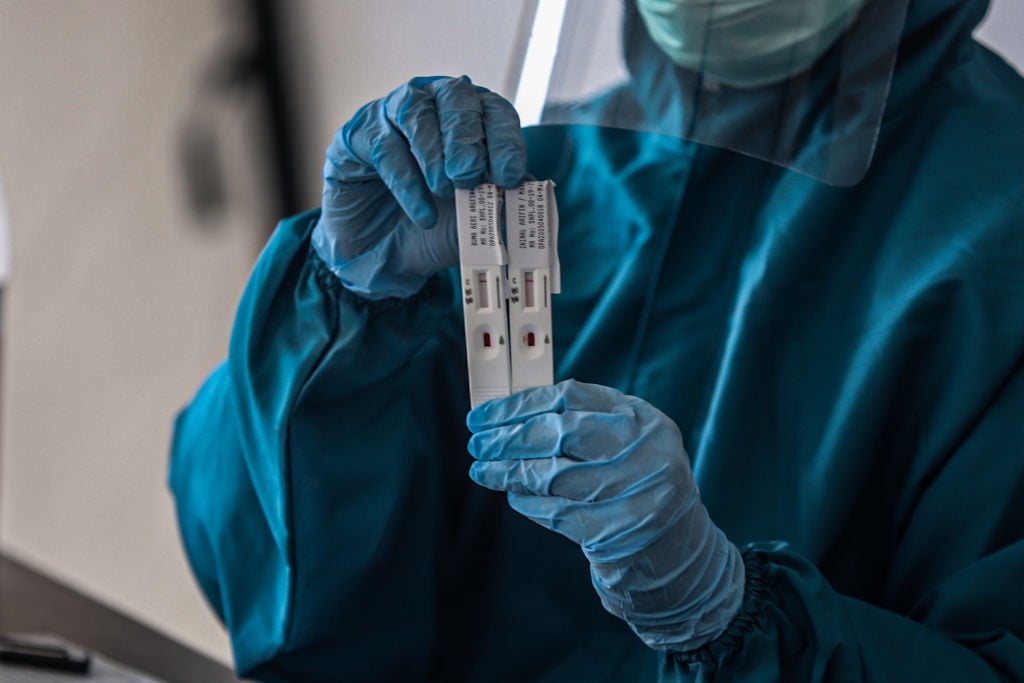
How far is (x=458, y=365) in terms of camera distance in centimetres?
90

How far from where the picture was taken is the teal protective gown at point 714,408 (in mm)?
796

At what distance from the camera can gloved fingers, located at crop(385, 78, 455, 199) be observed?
714 millimetres

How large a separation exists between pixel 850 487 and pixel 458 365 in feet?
1.14

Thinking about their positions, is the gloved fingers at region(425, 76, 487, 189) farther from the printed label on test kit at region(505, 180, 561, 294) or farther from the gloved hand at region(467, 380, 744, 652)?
the gloved hand at region(467, 380, 744, 652)

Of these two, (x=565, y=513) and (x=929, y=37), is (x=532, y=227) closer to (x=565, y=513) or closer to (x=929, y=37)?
(x=565, y=513)

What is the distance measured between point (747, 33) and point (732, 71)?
0.11ft

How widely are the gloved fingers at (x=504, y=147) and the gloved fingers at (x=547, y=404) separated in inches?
5.6

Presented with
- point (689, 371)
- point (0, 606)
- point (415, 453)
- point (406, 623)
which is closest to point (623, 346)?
point (689, 371)

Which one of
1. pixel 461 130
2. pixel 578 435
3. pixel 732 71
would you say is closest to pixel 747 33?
pixel 732 71

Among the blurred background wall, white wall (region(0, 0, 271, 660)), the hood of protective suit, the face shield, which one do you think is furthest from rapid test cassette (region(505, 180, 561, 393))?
white wall (region(0, 0, 271, 660))

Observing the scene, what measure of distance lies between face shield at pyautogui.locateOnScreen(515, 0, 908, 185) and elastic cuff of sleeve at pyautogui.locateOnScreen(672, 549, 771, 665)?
0.34 metres

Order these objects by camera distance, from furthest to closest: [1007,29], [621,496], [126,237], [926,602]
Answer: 1. [126,237]
2. [1007,29]
3. [926,602]
4. [621,496]

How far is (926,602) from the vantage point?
0.79 m

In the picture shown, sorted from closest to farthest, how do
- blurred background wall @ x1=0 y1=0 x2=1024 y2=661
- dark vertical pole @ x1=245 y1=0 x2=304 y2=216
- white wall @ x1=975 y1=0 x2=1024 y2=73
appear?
white wall @ x1=975 y1=0 x2=1024 y2=73 → blurred background wall @ x1=0 y1=0 x2=1024 y2=661 → dark vertical pole @ x1=245 y1=0 x2=304 y2=216
